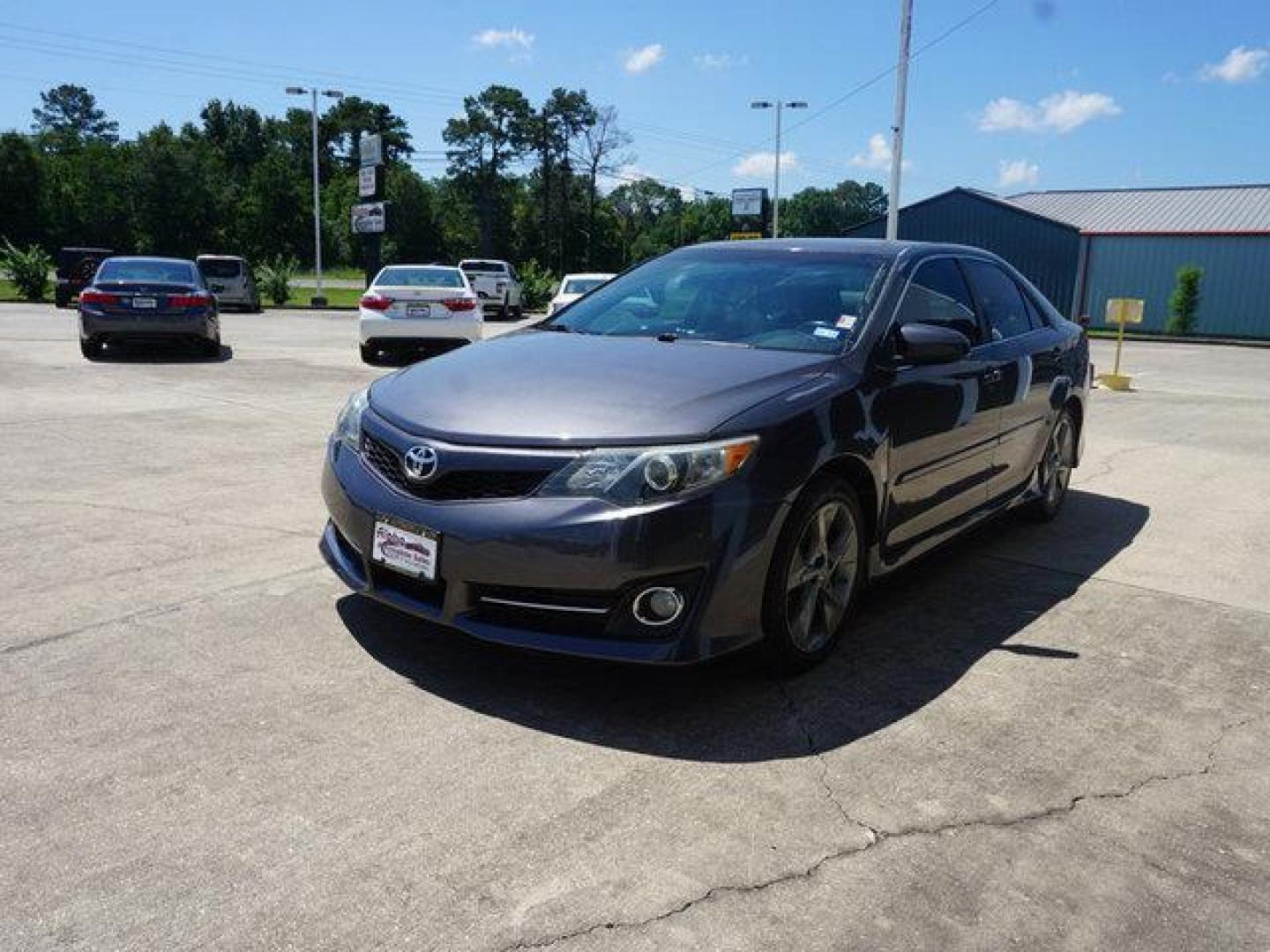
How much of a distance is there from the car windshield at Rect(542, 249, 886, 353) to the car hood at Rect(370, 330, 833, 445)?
196 millimetres

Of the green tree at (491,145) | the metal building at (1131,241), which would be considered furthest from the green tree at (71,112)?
the metal building at (1131,241)

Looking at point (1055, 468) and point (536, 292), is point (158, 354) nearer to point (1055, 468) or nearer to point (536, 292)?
point (1055, 468)

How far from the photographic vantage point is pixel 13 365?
13.0 metres

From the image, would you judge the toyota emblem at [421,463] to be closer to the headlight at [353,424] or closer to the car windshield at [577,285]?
the headlight at [353,424]

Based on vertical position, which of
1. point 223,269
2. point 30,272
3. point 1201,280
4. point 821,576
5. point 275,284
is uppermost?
point 1201,280

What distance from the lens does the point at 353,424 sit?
13.0 ft

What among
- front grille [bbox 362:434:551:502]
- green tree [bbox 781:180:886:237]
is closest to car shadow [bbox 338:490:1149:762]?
front grille [bbox 362:434:551:502]

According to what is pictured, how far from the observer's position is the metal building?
124 feet

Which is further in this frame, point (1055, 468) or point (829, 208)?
point (829, 208)

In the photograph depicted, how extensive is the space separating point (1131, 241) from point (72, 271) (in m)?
36.7

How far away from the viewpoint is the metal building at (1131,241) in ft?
124

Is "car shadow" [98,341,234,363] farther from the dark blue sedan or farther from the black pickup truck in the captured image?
the black pickup truck

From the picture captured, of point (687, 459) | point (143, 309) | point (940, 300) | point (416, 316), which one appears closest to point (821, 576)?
point (687, 459)

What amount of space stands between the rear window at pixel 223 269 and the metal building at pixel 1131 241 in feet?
79.3
